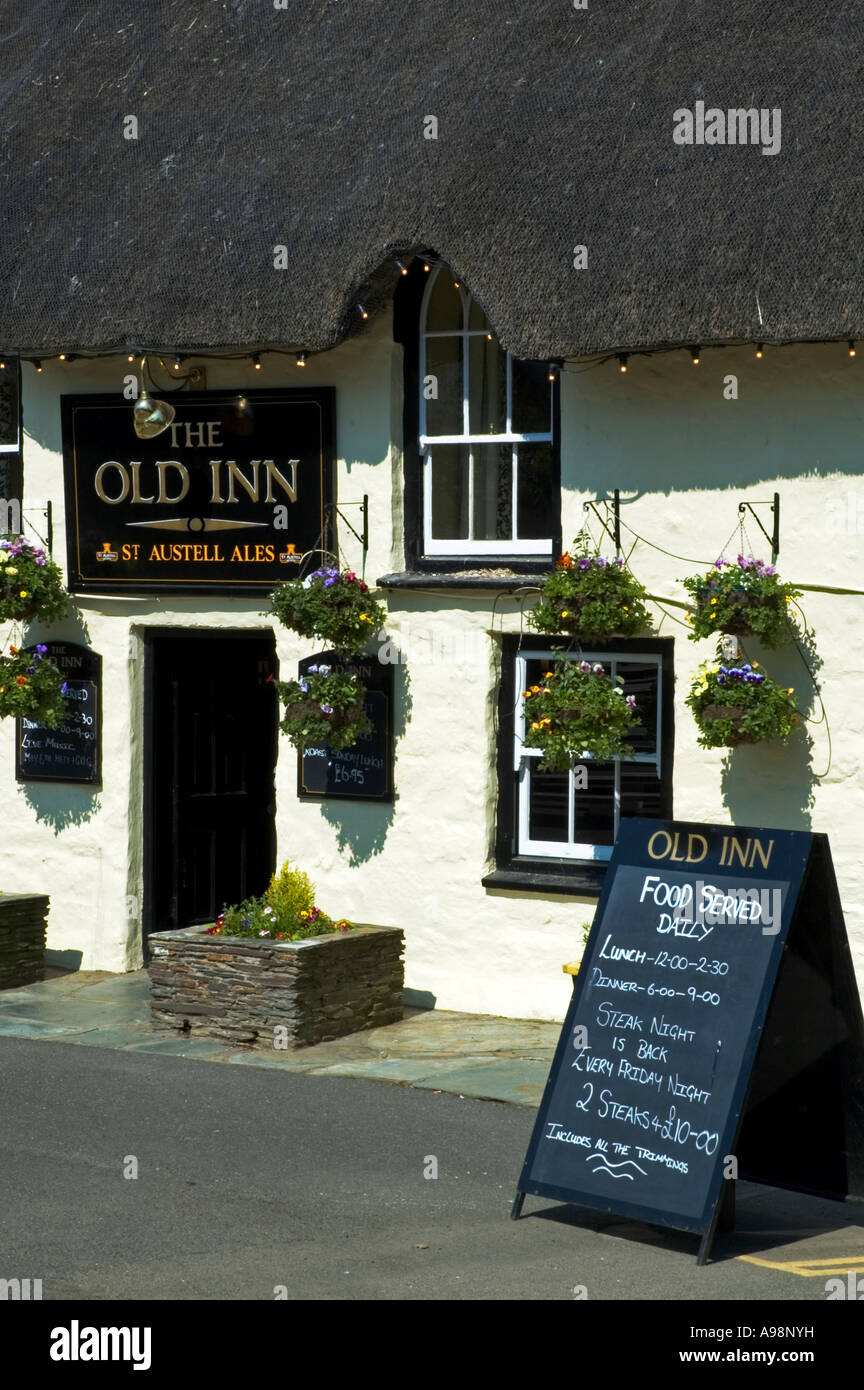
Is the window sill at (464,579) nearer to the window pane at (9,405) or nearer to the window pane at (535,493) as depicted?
the window pane at (535,493)

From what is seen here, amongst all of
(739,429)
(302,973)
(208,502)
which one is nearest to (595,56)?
(739,429)

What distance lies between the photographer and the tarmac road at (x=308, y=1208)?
21.5ft

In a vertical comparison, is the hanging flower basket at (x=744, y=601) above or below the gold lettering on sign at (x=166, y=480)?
below

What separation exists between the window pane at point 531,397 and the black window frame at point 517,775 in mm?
1309

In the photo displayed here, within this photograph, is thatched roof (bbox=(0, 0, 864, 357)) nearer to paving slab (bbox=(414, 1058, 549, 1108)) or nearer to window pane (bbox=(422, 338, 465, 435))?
window pane (bbox=(422, 338, 465, 435))

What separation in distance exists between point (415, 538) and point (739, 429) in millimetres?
2283

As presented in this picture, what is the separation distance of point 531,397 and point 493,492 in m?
0.64

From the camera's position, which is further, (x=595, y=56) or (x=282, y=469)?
(x=282, y=469)

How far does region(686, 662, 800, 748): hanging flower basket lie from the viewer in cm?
982

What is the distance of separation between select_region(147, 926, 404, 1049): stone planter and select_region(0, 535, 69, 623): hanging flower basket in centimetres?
264

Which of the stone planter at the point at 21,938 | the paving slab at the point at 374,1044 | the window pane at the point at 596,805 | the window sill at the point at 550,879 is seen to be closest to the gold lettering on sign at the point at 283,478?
the window pane at the point at 596,805

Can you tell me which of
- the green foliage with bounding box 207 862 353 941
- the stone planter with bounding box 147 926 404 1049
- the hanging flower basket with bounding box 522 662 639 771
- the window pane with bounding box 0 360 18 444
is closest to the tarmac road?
the stone planter with bounding box 147 926 404 1049

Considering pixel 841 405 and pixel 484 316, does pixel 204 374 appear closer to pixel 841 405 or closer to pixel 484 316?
pixel 484 316

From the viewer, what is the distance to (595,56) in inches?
439
